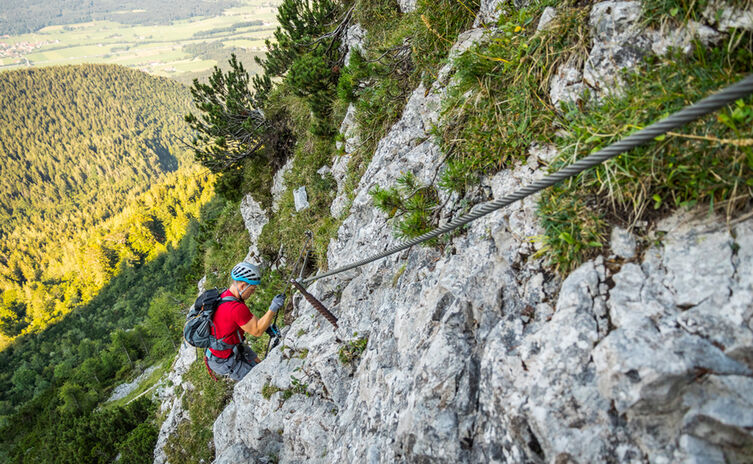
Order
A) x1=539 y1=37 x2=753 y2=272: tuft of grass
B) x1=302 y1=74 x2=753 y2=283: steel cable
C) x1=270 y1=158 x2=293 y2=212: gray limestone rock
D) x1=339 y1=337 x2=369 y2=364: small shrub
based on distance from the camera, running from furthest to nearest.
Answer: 1. x1=270 y1=158 x2=293 y2=212: gray limestone rock
2. x1=339 y1=337 x2=369 y2=364: small shrub
3. x1=539 y1=37 x2=753 y2=272: tuft of grass
4. x1=302 y1=74 x2=753 y2=283: steel cable

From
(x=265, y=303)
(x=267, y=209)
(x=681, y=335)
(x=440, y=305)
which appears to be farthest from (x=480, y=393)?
(x=267, y=209)

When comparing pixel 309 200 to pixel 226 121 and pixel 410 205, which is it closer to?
pixel 226 121

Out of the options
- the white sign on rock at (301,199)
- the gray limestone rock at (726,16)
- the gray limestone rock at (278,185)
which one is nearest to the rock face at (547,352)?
the gray limestone rock at (726,16)

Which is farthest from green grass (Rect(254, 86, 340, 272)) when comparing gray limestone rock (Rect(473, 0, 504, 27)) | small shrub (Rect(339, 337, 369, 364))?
gray limestone rock (Rect(473, 0, 504, 27))

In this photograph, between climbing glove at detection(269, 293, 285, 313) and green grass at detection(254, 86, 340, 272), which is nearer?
climbing glove at detection(269, 293, 285, 313)

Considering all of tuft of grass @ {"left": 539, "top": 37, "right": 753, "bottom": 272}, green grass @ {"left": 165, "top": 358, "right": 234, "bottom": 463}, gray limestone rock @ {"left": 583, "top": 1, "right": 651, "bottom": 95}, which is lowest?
green grass @ {"left": 165, "top": 358, "right": 234, "bottom": 463}

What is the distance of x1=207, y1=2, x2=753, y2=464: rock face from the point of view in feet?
6.66

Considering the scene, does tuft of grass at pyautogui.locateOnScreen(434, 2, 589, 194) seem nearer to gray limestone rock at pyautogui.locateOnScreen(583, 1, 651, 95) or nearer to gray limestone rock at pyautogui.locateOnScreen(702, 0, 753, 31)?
gray limestone rock at pyautogui.locateOnScreen(583, 1, 651, 95)

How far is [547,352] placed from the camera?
102 inches

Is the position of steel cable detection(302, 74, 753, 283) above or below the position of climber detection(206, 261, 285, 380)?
above

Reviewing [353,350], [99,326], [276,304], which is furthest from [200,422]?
[99,326]

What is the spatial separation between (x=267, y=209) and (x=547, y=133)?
13089 mm

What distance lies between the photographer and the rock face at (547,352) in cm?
203

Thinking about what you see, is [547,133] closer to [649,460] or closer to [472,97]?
[472,97]
